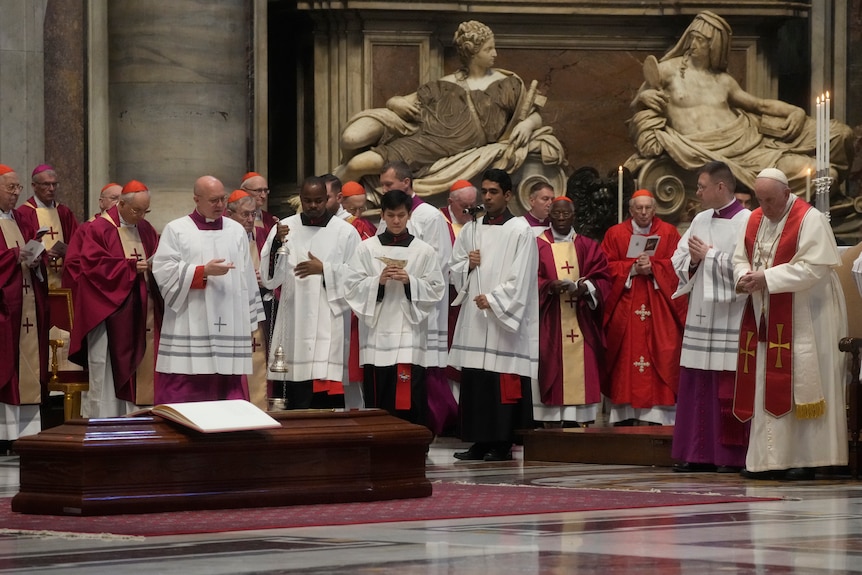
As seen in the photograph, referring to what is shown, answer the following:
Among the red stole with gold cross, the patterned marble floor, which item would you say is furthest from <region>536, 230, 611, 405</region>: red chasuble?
the patterned marble floor

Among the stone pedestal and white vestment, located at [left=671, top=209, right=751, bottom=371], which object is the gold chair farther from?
white vestment, located at [left=671, top=209, right=751, bottom=371]

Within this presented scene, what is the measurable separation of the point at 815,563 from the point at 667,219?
967 cm

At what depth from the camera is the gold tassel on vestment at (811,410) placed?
925 cm

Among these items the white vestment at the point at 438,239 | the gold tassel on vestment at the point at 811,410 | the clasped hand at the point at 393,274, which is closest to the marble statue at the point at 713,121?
the white vestment at the point at 438,239

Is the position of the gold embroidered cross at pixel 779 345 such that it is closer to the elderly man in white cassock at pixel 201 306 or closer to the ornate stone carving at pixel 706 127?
the elderly man in white cassock at pixel 201 306

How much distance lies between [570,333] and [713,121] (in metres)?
3.62

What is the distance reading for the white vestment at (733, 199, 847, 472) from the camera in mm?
9266

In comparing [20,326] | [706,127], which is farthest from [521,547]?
[706,127]

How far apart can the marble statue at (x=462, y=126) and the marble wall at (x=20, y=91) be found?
256 cm

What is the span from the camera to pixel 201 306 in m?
10.6

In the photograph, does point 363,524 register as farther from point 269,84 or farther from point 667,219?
point 269,84

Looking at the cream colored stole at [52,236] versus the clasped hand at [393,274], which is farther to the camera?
the cream colored stole at [52,236]

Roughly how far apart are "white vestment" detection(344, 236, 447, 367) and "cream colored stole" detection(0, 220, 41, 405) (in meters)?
2.30

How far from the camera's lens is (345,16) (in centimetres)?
1565
